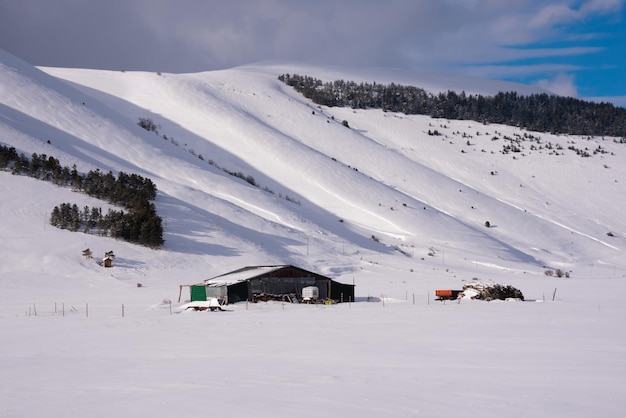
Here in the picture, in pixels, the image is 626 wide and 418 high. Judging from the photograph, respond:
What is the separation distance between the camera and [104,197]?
50250 mm

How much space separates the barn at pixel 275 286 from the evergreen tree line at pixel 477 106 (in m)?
74.2

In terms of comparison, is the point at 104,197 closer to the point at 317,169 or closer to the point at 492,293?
the point at 492,293

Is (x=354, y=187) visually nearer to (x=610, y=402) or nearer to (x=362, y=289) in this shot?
(x=362, y=289)

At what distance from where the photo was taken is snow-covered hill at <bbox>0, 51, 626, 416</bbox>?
20.9 metres

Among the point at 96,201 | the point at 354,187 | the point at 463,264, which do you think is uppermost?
the point at 354,187

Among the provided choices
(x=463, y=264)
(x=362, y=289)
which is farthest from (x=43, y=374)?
(x=463, y=264)

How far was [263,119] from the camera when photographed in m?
A: 92.6

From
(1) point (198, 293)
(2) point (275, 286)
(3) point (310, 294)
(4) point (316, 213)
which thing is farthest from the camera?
(4) point (316, 213)

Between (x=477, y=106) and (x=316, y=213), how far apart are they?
63524 mm

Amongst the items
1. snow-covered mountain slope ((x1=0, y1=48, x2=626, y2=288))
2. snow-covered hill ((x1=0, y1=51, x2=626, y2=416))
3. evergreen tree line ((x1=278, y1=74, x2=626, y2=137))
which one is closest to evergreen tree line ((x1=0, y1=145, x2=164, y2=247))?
snow-covered hill ((x1=0, y1=51, x2=626, y2=416))

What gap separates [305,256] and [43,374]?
35.5 metres

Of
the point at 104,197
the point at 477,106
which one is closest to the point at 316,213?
the point at 104,197

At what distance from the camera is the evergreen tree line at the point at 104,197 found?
45531 millimetres

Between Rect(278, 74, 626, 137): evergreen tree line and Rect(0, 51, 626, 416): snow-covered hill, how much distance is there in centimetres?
510
